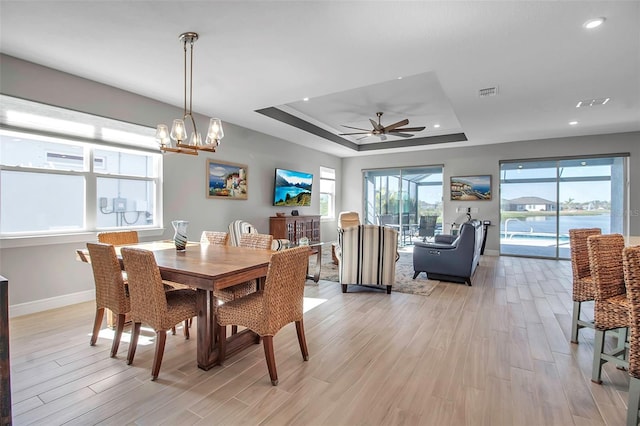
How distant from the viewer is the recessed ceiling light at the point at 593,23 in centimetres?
244

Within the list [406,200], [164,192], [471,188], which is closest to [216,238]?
[164,192]

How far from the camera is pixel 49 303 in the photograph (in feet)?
11.5

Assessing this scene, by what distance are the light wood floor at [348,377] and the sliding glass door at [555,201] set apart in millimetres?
4490

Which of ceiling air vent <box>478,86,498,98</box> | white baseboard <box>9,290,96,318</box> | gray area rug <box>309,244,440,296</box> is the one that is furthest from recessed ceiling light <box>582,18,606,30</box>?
white baseboard <box>9,290,96,318</box>

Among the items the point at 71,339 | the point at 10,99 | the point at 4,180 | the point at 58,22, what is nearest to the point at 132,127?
the point at 10,99

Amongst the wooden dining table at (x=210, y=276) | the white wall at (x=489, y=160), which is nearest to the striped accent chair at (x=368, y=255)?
the wooden dining table at (x=210, y=276)

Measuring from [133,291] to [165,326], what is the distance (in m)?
0.37

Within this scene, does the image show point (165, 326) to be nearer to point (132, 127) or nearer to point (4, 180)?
point (4, 180)

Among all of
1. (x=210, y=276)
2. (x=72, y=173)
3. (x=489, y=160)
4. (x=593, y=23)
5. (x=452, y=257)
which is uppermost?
(x=593, y=23)

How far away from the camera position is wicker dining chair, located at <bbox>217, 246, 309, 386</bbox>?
80.2 inches

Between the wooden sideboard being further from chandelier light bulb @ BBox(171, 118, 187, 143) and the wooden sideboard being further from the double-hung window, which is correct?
chandelier light bulb @ BBox(171, 118, 187, 143)

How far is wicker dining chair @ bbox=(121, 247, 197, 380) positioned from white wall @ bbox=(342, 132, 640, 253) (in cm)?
722

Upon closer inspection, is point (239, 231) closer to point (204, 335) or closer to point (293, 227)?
point (293, 227)

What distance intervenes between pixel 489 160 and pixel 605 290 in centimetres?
612
